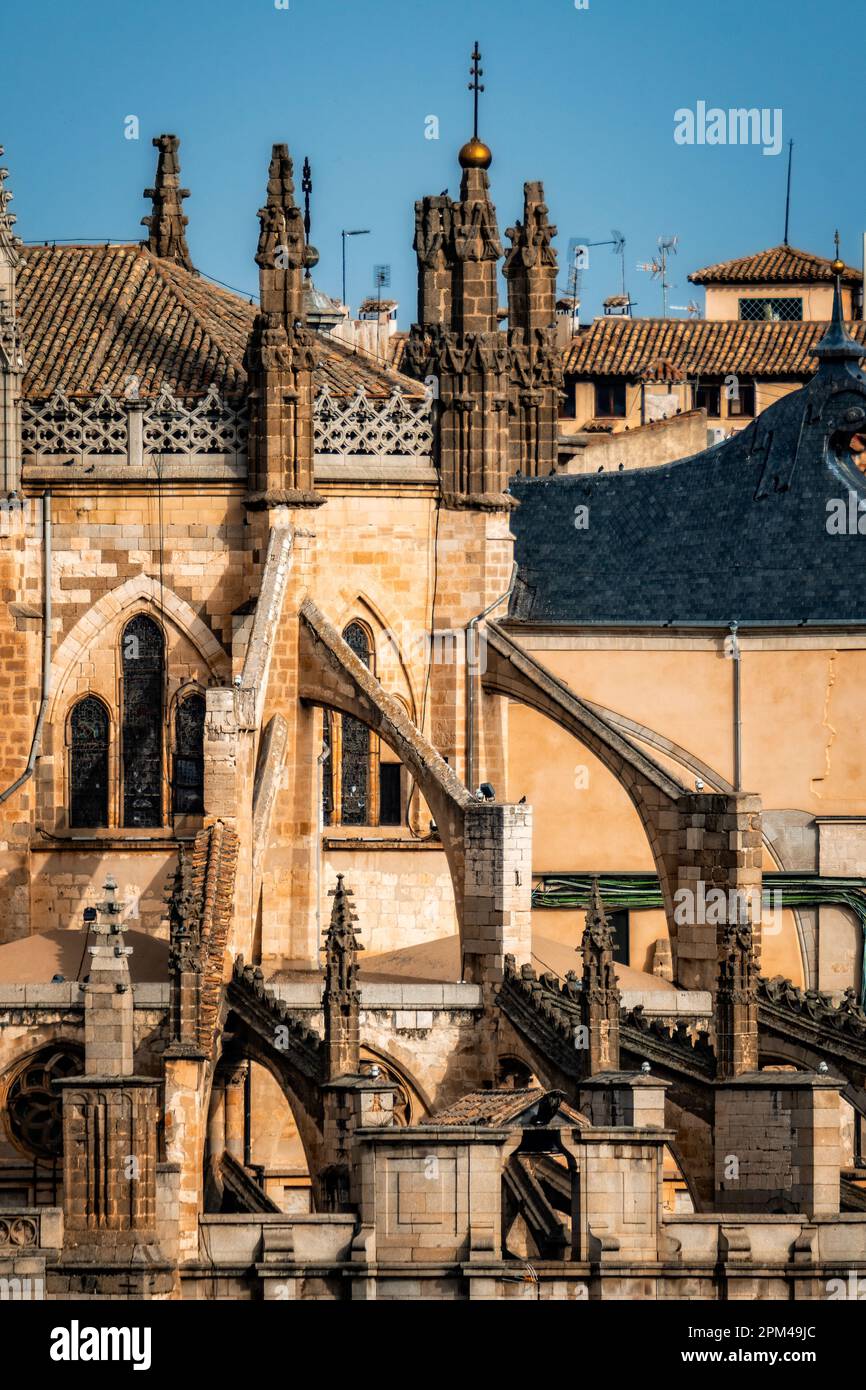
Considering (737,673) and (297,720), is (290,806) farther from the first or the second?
(737,673)

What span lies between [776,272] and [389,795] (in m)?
58.5

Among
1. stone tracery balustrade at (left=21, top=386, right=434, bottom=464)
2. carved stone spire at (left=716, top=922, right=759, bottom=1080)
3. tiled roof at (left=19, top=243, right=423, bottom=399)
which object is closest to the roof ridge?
tiled roof at (left=19, top=243, right=423, bottom=399)

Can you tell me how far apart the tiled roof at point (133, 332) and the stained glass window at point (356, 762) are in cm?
439

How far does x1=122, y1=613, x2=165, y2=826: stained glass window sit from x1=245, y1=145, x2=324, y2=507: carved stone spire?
3114mm

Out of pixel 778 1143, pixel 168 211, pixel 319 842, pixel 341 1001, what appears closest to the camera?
pixel 778 1143

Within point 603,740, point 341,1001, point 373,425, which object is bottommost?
point 341,1001

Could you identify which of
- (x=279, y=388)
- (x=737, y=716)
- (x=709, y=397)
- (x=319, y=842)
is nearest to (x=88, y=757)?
(x=319, y=842)

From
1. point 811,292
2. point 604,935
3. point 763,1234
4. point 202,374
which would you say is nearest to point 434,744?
point 202,374

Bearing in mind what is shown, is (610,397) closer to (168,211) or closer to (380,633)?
(168,211)

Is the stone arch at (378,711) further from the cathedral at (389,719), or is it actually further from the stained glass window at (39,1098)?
the stained glass window at (39,1098)

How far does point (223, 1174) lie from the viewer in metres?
71.1

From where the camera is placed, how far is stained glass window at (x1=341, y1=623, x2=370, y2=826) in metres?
80.2

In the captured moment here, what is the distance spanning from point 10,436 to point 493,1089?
15.8 meters

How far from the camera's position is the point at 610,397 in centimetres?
13212
